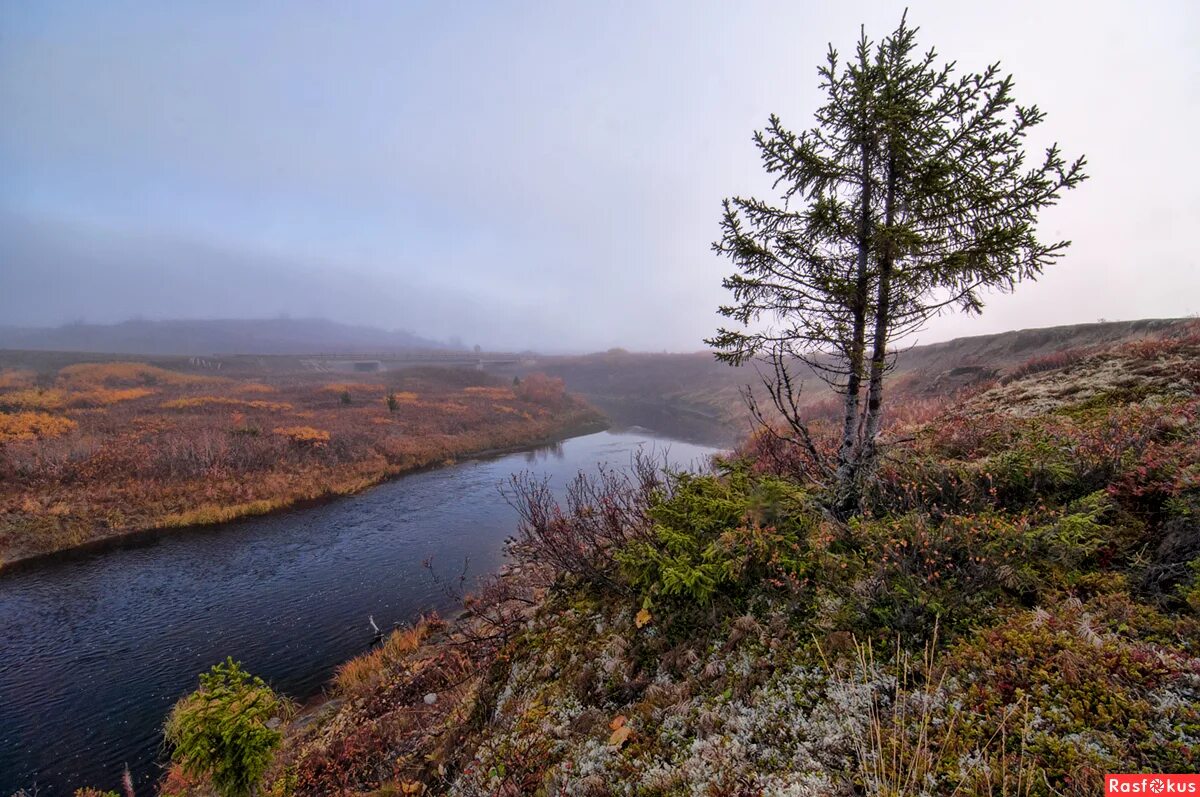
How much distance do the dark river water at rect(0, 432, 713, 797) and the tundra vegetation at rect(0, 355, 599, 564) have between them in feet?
7.18

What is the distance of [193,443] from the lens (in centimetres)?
2459

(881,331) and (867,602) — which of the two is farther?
(881,331)

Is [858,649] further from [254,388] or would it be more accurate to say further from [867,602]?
[254,388]

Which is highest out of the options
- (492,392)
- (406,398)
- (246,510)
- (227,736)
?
(492,392)

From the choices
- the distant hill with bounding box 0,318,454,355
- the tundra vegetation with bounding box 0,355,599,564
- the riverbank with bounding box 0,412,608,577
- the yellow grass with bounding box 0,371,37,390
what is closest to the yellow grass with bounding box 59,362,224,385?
the tundra vegetation with bounding box 0,355,599,564

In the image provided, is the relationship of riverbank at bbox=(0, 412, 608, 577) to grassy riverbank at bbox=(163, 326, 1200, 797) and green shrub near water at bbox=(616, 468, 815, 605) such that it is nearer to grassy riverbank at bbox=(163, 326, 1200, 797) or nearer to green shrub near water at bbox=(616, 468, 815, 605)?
grassy riverbank at bbox=(163, 326, 1200, 797)

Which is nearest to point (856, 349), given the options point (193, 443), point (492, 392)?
point (193, 443)

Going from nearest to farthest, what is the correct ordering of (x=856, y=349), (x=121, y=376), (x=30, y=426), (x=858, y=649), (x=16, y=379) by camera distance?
(x=858, y=649), (x=856, y=349), (x=30, y=426), (x=16, y=379), (x=121, y=376)

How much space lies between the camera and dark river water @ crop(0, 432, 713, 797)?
9148mm

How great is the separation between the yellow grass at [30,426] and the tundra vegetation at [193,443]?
65 mm

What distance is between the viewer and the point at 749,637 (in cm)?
498

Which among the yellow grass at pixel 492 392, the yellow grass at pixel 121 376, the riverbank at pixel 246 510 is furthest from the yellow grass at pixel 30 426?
the yellow grass at pixel 492 392

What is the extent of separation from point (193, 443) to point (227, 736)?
2714 centimetres

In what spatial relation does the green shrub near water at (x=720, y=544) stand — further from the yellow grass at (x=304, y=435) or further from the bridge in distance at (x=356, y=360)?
the bridge in distance at (x=356, y=360)
